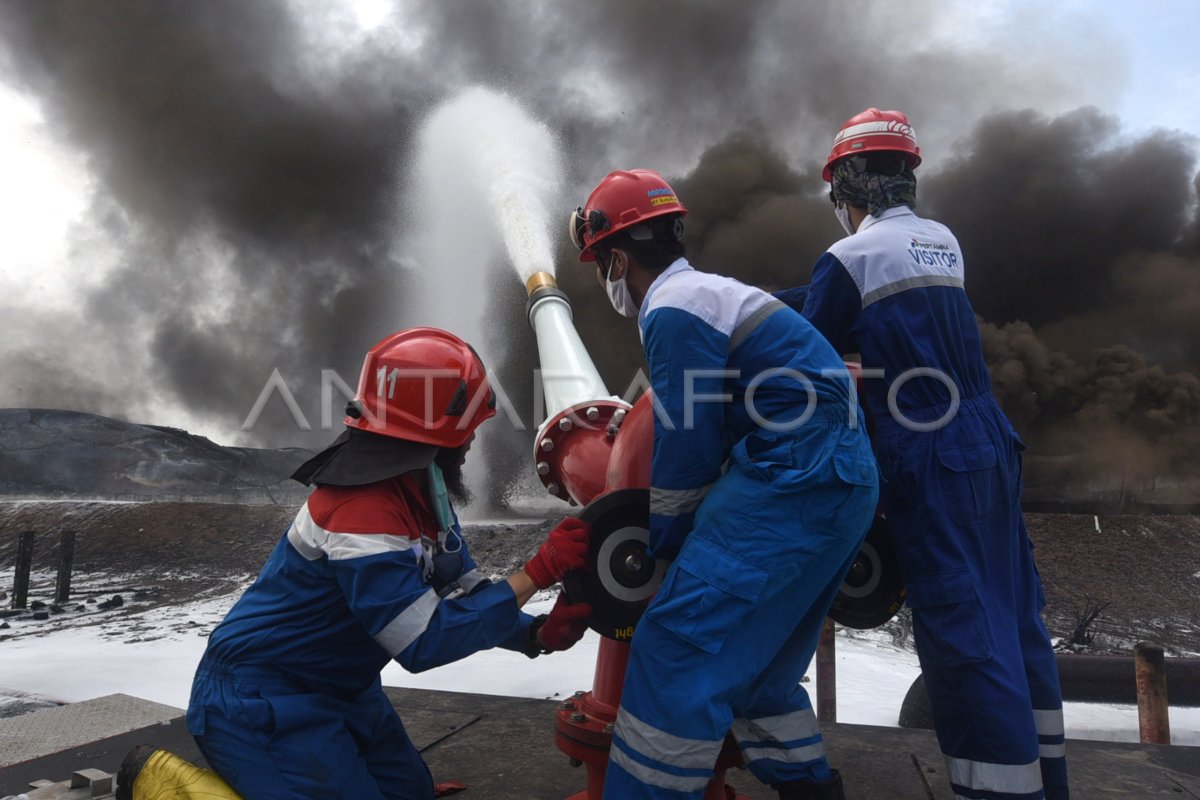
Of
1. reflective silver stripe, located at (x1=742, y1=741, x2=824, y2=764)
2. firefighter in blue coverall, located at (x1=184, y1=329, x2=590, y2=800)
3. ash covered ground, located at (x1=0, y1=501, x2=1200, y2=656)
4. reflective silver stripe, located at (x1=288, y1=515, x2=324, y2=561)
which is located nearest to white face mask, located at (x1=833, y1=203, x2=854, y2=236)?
firefighter in blue coverall, located at (x1=184, y1=329, x2=590, y2=800)

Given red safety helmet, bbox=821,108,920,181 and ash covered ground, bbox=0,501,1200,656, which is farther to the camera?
ash covered ground, bbox=0,501,1200,656

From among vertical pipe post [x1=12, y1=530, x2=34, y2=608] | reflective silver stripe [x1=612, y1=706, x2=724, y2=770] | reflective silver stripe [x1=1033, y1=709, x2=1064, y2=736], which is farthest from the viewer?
vertical pipe post [x1=12, y1=530, x2=34, y2=608]

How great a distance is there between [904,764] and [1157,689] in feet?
4.12

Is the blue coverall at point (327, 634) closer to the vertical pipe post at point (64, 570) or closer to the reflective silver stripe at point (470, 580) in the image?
the reflective silver stripe at point (470, 580)

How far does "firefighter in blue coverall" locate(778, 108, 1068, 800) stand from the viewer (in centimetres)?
185

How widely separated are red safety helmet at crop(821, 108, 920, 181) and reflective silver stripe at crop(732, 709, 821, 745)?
1.61m

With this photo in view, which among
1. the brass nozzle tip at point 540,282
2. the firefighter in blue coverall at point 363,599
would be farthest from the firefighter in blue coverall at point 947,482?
the brass nozzle tip at point 540,282

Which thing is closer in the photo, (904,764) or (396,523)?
(396,523)

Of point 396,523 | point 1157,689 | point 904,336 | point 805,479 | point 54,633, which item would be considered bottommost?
point 54,633

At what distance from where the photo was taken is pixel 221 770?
1.88 meters

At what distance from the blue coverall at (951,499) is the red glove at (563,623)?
825 mm

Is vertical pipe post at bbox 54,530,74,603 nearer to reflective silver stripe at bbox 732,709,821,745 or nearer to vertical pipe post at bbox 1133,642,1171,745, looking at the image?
reflective silver stripe at bbox 732,709,821,745

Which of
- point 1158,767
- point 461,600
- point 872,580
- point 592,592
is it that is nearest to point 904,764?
point 1158,767

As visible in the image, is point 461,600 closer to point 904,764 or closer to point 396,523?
point 396,523
